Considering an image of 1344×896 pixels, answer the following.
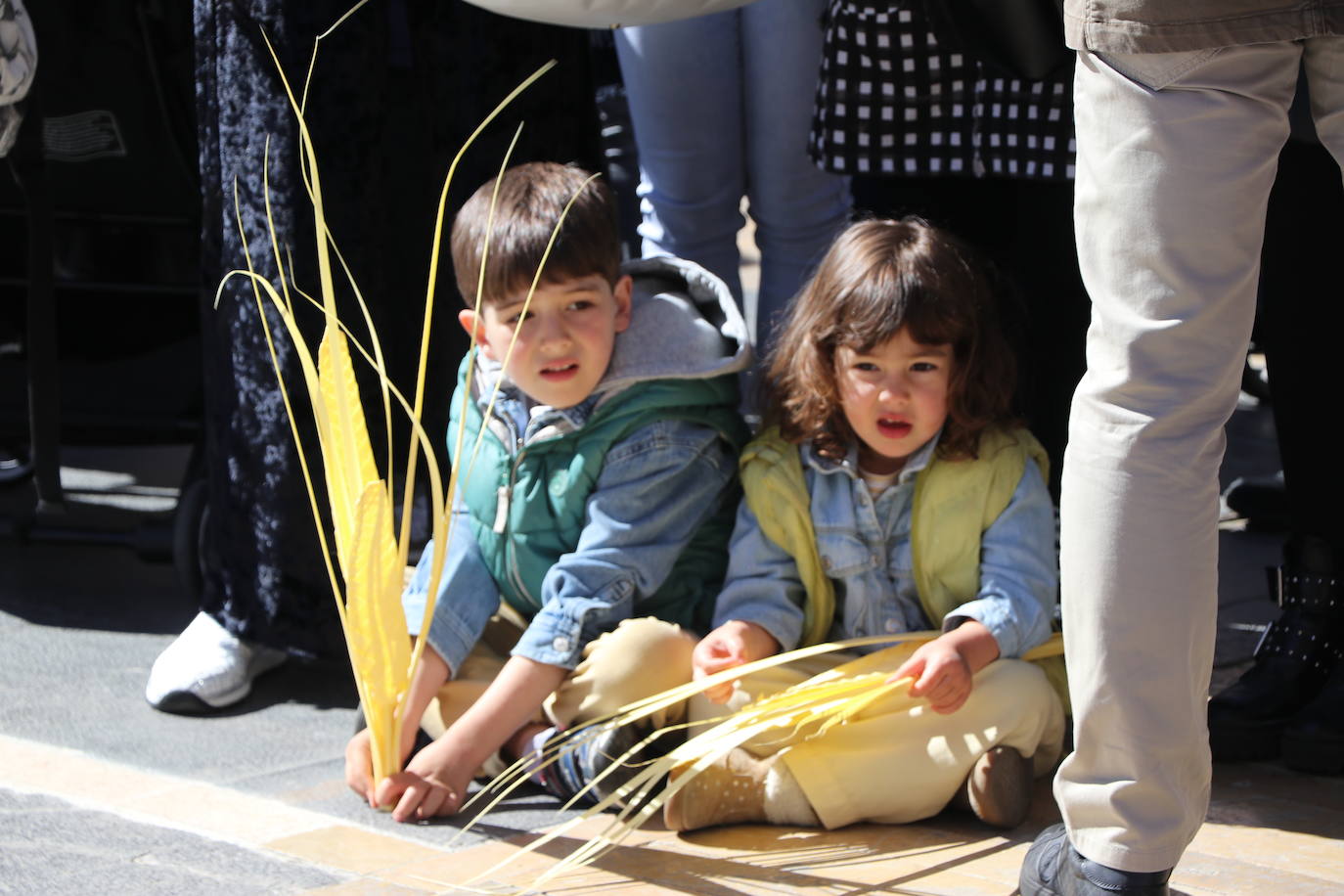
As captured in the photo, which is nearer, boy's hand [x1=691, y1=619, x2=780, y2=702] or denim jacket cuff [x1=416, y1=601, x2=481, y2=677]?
boy's hand [x1=691, y1=619, x2=780, y2=702]

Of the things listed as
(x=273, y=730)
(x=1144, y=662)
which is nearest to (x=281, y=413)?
(x=273, y=730)

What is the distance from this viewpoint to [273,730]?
2602mm

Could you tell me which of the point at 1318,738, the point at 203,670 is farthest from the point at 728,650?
the point at 203,670

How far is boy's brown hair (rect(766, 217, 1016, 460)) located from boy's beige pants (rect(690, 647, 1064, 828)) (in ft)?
1.08

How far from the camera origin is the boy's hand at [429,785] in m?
2.18

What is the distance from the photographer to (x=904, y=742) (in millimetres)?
2189

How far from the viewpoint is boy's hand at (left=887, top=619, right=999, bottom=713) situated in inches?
83.0

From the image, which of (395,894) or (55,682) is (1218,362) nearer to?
(395,894)

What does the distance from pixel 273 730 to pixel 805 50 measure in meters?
1.40

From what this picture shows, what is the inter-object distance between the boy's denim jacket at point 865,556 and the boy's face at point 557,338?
32cm

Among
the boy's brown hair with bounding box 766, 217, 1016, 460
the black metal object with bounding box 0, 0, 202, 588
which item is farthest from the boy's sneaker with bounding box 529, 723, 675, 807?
the black metal object with bounding box 0, 0, 202, 588

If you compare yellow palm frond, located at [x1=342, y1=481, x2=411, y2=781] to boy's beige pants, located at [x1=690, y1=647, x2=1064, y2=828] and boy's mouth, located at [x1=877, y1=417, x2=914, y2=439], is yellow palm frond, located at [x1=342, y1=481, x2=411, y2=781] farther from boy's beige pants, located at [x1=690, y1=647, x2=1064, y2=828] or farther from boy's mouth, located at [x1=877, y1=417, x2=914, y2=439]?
boy's mouth, located at [x1=877, y1=417, x2=914, y2=439]

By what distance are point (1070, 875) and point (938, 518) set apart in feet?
2.30

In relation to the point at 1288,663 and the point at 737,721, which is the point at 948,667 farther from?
the point at 1288,663
